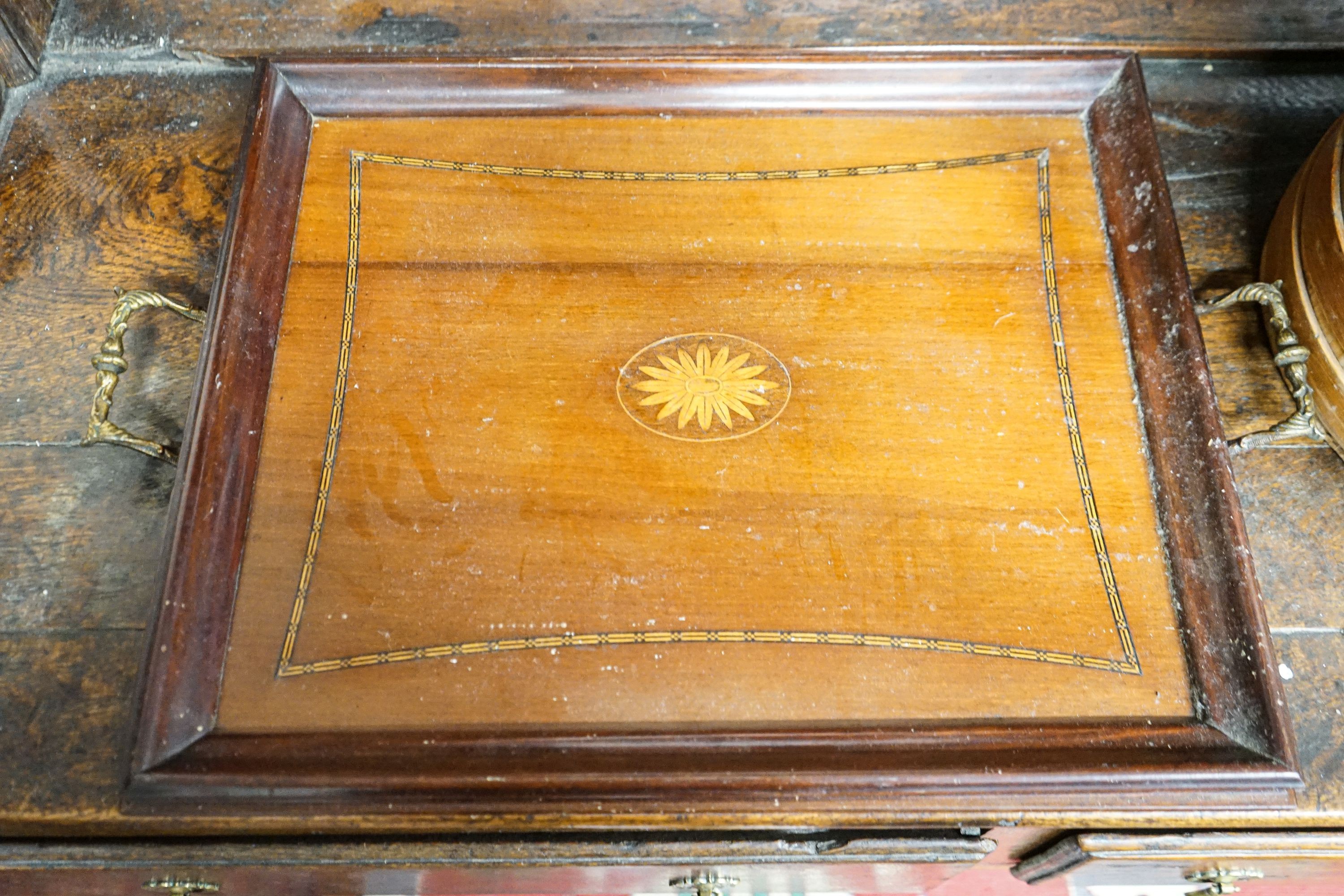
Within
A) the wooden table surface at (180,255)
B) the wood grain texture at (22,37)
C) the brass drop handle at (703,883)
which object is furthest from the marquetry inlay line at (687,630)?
the wood grain texture at (22,37)

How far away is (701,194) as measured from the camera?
2.98 feet

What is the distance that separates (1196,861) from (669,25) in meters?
0.96

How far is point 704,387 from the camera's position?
825 millimetres

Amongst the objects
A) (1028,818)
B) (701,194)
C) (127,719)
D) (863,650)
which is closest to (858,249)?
(701,194)

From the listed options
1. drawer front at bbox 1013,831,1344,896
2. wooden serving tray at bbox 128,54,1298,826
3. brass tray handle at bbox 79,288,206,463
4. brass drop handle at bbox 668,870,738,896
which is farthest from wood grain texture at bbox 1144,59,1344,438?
brass tray handle at bbox 79,288,206,463

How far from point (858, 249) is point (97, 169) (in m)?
0.78

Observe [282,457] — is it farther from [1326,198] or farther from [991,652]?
[1326,198]

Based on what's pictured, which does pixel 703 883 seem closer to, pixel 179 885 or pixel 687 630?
pixel 687 630

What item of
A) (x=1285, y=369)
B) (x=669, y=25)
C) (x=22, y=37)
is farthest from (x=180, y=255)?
(x=1285, y=369)

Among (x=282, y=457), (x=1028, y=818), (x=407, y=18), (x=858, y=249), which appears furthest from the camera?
(x=407, y=18)

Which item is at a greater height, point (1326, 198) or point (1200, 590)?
point (1326, 198)

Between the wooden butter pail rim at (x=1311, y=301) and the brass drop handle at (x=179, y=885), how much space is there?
961 mm

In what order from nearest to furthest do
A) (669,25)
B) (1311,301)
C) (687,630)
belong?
1. (687,630)
2. (1311,301)
3. (669,25)

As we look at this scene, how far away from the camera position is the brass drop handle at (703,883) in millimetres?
818
